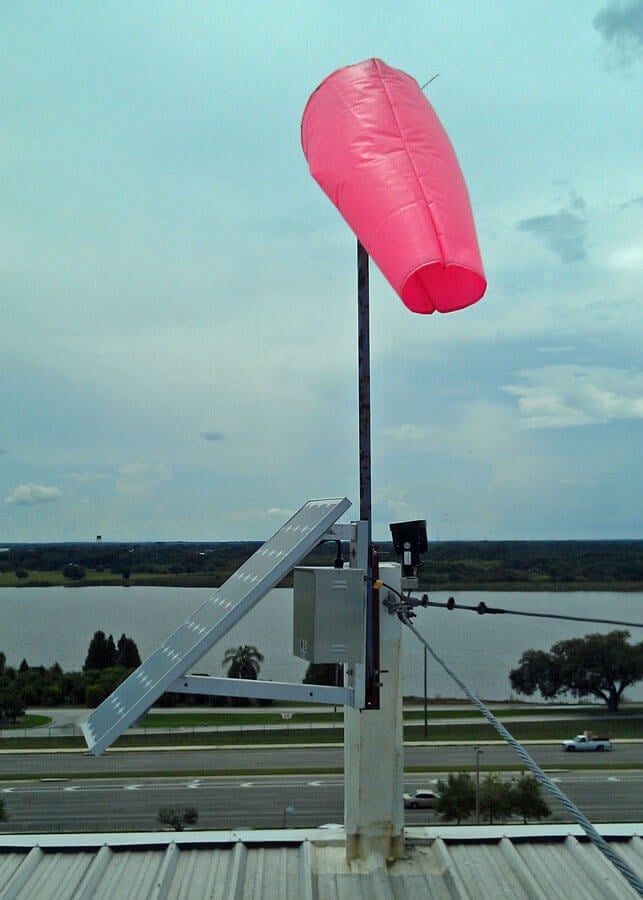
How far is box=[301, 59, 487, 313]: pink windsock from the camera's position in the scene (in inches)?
119

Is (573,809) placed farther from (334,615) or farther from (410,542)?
(410,542)

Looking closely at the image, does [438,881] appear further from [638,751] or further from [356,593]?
[638,751]

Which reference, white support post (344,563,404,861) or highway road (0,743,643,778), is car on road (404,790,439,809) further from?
white support post (344,563,404,861)

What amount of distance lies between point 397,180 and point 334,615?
169 centimetres

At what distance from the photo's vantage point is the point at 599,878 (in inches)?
172

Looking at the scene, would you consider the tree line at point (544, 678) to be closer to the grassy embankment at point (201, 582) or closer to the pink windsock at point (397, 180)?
the grassy embankment at point (201, 582)

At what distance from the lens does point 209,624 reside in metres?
3.59

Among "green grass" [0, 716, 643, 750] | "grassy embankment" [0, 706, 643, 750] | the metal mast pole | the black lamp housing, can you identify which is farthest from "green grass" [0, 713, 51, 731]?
the metal mast pole

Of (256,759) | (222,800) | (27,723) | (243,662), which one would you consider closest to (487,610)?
(222,800)

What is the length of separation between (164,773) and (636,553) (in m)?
50.5

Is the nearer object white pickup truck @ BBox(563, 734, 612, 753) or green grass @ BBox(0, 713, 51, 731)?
white pickup truck @ BBox(563, 734, 612, 753)

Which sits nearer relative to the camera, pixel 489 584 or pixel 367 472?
pixel 367 472

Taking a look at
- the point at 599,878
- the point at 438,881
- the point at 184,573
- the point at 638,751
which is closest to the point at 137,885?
the point at 438,881

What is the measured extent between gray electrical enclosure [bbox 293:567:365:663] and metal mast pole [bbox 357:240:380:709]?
211 mm
